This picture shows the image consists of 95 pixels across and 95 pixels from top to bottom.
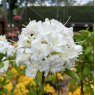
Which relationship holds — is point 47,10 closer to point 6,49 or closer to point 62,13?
point 62,13

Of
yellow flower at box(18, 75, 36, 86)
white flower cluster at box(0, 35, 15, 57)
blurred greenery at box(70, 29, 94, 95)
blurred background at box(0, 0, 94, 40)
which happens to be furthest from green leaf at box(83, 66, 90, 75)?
blurred background at box(0, 0, 94, 40)

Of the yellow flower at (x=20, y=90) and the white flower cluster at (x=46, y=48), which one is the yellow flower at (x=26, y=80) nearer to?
the yellow flower at (x=20, y=90)

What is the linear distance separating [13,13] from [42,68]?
7.63 metres

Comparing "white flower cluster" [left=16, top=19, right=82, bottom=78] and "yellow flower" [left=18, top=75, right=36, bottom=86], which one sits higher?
"white flower cluster" [left=16, top=19, right=82, bottom=78]

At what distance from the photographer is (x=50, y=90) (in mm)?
1961

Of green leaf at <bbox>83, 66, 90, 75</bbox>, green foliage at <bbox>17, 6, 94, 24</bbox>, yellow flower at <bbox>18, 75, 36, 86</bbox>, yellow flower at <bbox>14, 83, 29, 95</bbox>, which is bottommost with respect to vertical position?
yellow flower at <bbox>14, 83, 29, 95</bbox>

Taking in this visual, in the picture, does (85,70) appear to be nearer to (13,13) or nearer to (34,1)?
(34,1)

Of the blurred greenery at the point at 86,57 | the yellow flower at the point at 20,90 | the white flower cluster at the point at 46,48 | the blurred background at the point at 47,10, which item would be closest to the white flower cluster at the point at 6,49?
the white flower cluster at the point at 46,48

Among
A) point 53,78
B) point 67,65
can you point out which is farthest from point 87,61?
point 67,65

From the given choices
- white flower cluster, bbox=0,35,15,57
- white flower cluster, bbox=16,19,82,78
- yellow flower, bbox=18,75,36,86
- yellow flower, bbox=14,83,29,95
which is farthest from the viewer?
yellow flower, bbox=18,75,36,86

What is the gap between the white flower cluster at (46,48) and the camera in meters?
1.15

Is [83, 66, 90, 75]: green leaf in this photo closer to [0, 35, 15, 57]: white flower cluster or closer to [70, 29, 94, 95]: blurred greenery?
[70, 29, 94, 95]: blurred greenery

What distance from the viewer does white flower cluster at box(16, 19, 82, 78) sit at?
3.76 feet

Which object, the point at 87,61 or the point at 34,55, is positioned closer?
the point at 34,55
